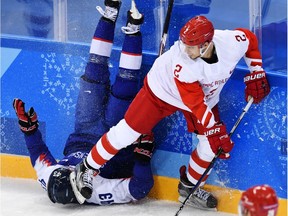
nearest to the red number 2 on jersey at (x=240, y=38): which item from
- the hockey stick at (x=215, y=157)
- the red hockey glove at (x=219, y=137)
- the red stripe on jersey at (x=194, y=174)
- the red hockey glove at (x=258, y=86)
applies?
the red hockey glove at (x=258, y=86)

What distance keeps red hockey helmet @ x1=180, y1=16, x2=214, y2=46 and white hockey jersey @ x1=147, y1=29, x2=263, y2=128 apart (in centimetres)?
11

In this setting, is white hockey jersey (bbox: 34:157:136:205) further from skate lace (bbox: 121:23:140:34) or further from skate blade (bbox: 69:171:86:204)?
skate lace (bbox: 121:23:140:34)

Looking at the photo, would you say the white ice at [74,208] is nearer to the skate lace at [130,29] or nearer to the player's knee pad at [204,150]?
the player's knee pad at [204,150]

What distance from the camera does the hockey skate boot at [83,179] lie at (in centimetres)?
359

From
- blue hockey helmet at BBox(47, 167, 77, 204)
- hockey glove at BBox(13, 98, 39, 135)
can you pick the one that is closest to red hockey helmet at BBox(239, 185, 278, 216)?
blue hockey helmet at BBox(47, 167, 77, 204)

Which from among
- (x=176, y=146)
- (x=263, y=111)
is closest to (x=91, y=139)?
(x=176, y=146)

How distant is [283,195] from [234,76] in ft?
2.02

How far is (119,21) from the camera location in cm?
393

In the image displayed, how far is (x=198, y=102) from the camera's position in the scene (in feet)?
10.4

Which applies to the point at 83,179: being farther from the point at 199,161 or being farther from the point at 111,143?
the point at 199,161

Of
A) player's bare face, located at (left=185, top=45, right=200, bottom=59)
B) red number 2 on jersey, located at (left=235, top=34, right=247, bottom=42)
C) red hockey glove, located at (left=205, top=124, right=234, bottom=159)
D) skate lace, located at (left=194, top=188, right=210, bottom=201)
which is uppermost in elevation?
red number 2 on jersey, located at (left=235, top=34, right=247, bottom=42)

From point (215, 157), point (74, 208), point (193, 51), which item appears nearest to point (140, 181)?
point (74, 208)

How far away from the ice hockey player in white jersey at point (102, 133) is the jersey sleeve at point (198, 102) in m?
0.56

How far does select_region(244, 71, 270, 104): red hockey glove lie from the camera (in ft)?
10.9
